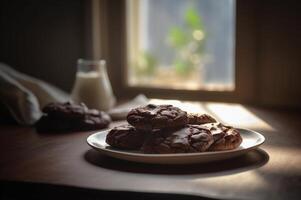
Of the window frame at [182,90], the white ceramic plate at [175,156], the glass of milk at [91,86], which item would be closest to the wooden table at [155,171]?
the white ceramic plate at [175,156]

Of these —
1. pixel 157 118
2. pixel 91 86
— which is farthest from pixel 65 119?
pixel 157 118

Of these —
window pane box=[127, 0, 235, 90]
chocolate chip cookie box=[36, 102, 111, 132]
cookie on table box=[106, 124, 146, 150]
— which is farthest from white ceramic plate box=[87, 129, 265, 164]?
window pane box=[127, 0, 235, 90]

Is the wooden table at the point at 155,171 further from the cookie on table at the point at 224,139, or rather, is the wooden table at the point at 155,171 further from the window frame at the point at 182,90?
the window frame at the point at 182,90

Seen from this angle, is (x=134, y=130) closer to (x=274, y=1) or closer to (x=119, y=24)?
(x=274, y=1)

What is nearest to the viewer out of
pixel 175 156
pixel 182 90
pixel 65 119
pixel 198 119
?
pixel 175 156

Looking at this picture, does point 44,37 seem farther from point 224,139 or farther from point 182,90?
point 224,139

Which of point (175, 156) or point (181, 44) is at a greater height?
point (181, 44)
